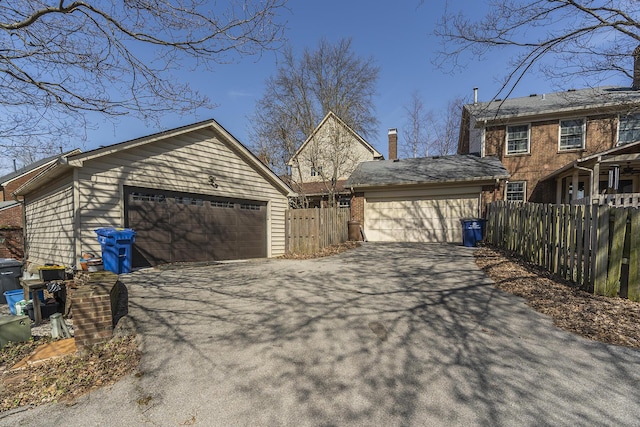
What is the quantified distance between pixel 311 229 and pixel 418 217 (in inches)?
217

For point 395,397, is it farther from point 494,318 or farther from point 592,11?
point 592,11

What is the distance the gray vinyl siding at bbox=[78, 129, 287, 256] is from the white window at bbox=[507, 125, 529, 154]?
11869 millimetres

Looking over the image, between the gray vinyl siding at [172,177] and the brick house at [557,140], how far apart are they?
407 inches

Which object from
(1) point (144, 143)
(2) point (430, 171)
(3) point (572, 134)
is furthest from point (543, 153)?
(1) point (144, 143)

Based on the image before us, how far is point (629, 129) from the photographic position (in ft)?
43.7

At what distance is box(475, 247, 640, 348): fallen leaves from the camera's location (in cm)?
370

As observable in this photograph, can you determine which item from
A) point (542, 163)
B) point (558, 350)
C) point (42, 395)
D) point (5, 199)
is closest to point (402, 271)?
point (558, 350)

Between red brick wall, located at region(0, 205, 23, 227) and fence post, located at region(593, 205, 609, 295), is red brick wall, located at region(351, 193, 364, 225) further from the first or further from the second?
red brick wall, located at region(0, 205, 23, 227)

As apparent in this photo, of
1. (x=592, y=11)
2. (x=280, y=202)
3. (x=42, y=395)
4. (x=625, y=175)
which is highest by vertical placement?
(x=592, y=11)

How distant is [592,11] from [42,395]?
37.3ft

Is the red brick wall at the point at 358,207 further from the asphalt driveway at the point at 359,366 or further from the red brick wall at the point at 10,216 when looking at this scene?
the red brick wall at the point at 10,216

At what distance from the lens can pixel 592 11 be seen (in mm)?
6504

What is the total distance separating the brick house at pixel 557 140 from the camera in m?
13.3

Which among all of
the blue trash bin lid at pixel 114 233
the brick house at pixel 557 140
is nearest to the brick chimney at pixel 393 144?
the brick house at pixel 557 140
